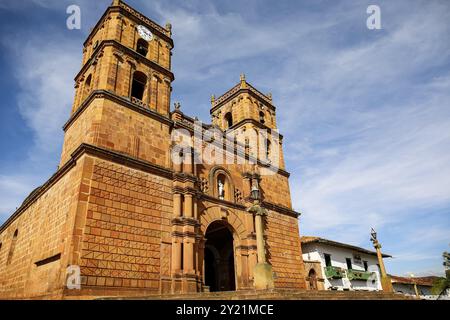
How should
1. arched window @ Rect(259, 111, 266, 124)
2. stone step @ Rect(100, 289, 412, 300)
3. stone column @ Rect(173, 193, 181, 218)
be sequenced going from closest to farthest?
stone step @ Rect(100, 289, 412, 300) → stone column @ Rect(173, 193, 181, 218) → arched window @ Rect(259, 111, 266, 124)

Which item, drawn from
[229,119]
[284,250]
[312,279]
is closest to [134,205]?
[284,250]

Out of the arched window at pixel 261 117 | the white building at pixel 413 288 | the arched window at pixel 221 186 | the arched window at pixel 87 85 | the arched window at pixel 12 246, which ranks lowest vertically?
the white building at pixel 413 288

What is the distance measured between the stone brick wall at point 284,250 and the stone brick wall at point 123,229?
8.24 meters

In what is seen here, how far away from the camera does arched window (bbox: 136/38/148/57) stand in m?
19.7

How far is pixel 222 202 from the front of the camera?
18469mm

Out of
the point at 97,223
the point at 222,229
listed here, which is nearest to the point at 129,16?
the point at 97,223

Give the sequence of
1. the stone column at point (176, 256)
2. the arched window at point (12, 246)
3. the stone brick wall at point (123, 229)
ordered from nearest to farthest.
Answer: the stone brick wall at point (123, 229) < the stone column at point (176, 256) < the arched window at point (12, 246)

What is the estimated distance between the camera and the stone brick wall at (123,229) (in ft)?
38.9

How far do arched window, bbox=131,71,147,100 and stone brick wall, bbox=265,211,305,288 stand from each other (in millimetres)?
11696

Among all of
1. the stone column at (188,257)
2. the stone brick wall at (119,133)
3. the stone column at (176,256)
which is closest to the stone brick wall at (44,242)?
the stone brick wall at (119,133)

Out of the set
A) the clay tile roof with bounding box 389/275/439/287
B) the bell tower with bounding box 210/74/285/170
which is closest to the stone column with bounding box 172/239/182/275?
the bell tower with bounding box 210/74/285/170

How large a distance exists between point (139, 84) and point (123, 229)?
33.5ft

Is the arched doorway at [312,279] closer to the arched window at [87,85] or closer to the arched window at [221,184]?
the arched window at [221,184]

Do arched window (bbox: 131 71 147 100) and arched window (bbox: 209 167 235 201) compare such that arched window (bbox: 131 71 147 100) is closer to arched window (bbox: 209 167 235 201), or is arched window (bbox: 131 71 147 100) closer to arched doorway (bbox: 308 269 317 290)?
arched window (bbox: 209 167 235 201)
